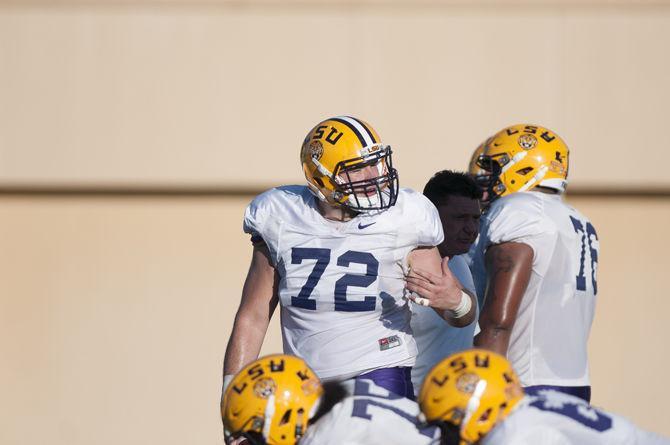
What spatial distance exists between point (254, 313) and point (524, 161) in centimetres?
144

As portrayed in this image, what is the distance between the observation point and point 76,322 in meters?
8.09

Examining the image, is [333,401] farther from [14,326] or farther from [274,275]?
[14,326]

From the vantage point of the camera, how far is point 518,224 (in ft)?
14.5

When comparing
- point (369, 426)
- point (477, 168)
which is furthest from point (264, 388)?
point (477, 168)

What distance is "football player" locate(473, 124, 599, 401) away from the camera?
432 cm

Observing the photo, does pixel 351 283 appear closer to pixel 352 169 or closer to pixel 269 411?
pixel 352 169

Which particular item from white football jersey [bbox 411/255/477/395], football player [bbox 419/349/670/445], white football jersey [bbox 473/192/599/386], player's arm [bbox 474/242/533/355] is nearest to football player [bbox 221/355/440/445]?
football player [bbox 419/349/670/445]

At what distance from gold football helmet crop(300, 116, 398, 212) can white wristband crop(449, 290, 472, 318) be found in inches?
17.2

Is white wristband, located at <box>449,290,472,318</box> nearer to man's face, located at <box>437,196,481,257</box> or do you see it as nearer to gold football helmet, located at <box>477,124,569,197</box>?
man's face, located at <box>437,196,481,257</box>

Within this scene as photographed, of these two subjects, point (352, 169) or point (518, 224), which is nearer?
point (352, 169)

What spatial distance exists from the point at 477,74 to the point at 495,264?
370cm

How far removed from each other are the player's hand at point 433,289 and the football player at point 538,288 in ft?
1.17

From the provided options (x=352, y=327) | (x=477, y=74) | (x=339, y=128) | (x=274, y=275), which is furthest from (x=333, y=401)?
(x=477, y=74)

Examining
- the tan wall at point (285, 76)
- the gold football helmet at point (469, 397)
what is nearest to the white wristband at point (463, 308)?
the gold football helmet at point (469, 397)
